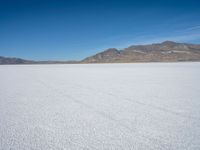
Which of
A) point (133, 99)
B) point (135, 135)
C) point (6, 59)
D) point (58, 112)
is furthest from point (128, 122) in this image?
point (6, 59)

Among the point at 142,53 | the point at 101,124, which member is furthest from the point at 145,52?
the point at 101,124

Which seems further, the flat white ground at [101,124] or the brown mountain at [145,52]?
the brown mountain at [145,52]

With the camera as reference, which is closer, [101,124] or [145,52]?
[101,124]

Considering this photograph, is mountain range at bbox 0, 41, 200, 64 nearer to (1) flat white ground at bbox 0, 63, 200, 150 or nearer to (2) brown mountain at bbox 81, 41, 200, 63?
(2) brown mountain at bbox 81, 41, 200, 63

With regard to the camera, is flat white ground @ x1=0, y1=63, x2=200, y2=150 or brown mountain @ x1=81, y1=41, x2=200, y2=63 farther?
brown mountain @ x1=81, y1=41, x2=200, y2=63

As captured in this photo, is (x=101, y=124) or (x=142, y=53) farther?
(x=142, y=53)

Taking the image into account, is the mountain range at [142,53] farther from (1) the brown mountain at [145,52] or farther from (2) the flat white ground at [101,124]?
(2) the flat white ground at [101,124]

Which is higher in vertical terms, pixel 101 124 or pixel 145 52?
pixel 145 52

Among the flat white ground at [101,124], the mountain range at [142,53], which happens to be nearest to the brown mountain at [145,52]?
the mountain range at [142,53]

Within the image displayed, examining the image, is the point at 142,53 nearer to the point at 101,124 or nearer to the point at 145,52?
the point at 145,52

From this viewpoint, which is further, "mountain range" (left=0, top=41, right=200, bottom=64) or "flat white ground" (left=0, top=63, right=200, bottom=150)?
"mountain range" (left=0, top=41, right=200, bottom=64)

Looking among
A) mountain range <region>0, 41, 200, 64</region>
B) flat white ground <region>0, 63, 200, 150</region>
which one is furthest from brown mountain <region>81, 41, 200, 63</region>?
flat white ground <region>0, 63, 200, 150</region>

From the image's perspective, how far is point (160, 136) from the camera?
248 centimetres

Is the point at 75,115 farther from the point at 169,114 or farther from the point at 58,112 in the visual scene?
the point at 169,114
